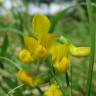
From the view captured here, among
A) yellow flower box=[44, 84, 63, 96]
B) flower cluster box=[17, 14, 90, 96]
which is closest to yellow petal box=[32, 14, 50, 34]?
flower cluster box=[17, 14, 90, 96]

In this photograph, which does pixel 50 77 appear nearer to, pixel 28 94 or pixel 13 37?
pixel 28 94

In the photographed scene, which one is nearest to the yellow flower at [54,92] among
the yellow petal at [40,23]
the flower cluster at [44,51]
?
the flower cluster at [44,51]

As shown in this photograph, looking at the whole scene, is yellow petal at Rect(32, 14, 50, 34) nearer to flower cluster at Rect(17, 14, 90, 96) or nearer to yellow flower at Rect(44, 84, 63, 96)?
flower cluster at Rect(17, 14, 90, 96)

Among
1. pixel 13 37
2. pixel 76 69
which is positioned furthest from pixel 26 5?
pixel 76 69

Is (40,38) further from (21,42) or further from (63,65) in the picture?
(21,42)

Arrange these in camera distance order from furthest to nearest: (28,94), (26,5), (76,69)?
(26,5) → (76,69) → (28,94)

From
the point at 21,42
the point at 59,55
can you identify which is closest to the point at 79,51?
the point at 59,55
